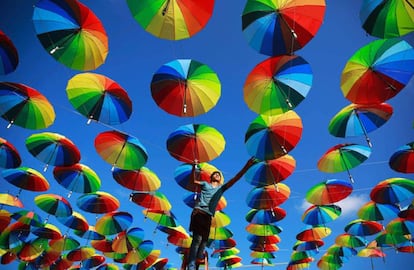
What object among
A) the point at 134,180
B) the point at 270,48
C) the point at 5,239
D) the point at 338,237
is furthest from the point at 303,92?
the point at 5,239

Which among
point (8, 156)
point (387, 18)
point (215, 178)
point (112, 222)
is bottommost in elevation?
point (215, 178)

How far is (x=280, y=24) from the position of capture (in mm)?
5828

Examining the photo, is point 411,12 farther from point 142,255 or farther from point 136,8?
point 142,255

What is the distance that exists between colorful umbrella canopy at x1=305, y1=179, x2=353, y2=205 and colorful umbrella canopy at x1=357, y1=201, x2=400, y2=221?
5.62 ft

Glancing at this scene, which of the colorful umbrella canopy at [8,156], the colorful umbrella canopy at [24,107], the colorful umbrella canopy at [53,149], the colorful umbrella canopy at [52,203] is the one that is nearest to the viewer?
the colorful umbrella canopy at [24,107]

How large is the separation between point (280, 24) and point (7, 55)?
6.02 metres

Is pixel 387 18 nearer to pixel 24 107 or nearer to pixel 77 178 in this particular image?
pixel 24 107

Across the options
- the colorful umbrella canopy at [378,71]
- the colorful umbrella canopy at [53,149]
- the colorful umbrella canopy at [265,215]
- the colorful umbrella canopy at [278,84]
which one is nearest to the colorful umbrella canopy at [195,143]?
the colorful umbrella canopy at [278,84]

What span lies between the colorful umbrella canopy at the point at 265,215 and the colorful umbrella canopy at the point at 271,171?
8.73ft

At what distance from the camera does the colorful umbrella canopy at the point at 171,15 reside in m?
5.71

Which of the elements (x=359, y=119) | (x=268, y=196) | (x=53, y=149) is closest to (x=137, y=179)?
(x=53, y=149)

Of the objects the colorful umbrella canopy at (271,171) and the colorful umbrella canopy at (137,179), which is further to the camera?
the colorful umbrella canopy at (137,179)

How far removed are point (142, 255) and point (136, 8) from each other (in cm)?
1198

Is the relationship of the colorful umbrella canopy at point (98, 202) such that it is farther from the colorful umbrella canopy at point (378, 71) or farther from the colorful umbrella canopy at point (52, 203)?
the colorful umbrella canopy at point (378, 71)
